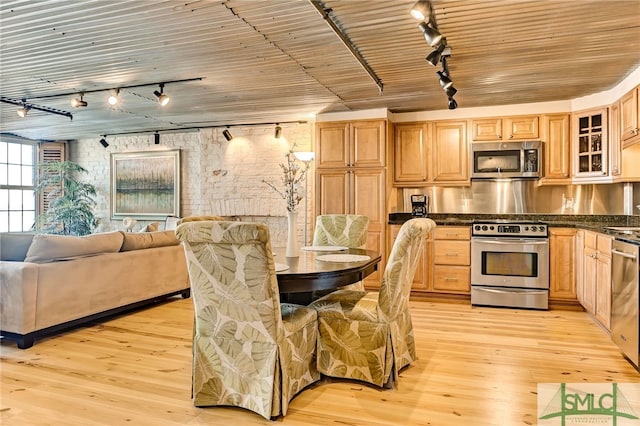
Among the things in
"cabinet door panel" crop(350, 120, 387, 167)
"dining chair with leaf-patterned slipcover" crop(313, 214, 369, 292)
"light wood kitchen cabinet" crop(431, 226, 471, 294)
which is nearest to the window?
"cabinet door panel" crop(350, 120, 387, 167)

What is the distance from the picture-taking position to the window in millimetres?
7520

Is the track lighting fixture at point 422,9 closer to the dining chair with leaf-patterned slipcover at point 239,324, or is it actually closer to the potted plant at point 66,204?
the dining chair with leaf-patterned slipcover at point 239,324

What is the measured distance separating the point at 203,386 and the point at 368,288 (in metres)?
3.33

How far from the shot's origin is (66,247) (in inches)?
144

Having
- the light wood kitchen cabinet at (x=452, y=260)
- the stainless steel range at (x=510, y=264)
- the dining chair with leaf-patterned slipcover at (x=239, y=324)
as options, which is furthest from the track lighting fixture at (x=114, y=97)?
the stainless steel range at (x=510, y=264)

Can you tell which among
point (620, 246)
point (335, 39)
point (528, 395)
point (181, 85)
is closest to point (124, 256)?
point (181, 85)

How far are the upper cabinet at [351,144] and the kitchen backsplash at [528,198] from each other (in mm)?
836

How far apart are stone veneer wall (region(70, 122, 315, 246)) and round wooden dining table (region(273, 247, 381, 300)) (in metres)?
3.13

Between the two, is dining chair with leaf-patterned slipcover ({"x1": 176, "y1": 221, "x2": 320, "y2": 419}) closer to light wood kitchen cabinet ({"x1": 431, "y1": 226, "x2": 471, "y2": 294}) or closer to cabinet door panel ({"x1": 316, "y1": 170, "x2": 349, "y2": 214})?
light wood kitchen cabinet ({"x1": 431, "y1": 226, "x2": 471, "y2": 294})

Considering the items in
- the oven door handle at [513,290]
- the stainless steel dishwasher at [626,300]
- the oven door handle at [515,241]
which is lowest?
the oven door handle at [513,290]

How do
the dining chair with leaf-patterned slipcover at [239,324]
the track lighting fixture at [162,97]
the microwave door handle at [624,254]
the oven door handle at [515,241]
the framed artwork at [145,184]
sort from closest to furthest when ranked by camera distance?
the dining chair with leaf-patterned slipcover at [239,324] < the microwave door handle at [624,254] < the track lighting fixture at [162,97] < the oven door handle at [515,241] < the framed artwork at [145,184]

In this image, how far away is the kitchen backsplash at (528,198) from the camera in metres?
4.97

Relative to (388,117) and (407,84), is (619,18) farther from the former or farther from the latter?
(388,117)

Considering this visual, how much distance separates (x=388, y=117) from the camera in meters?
5.47
